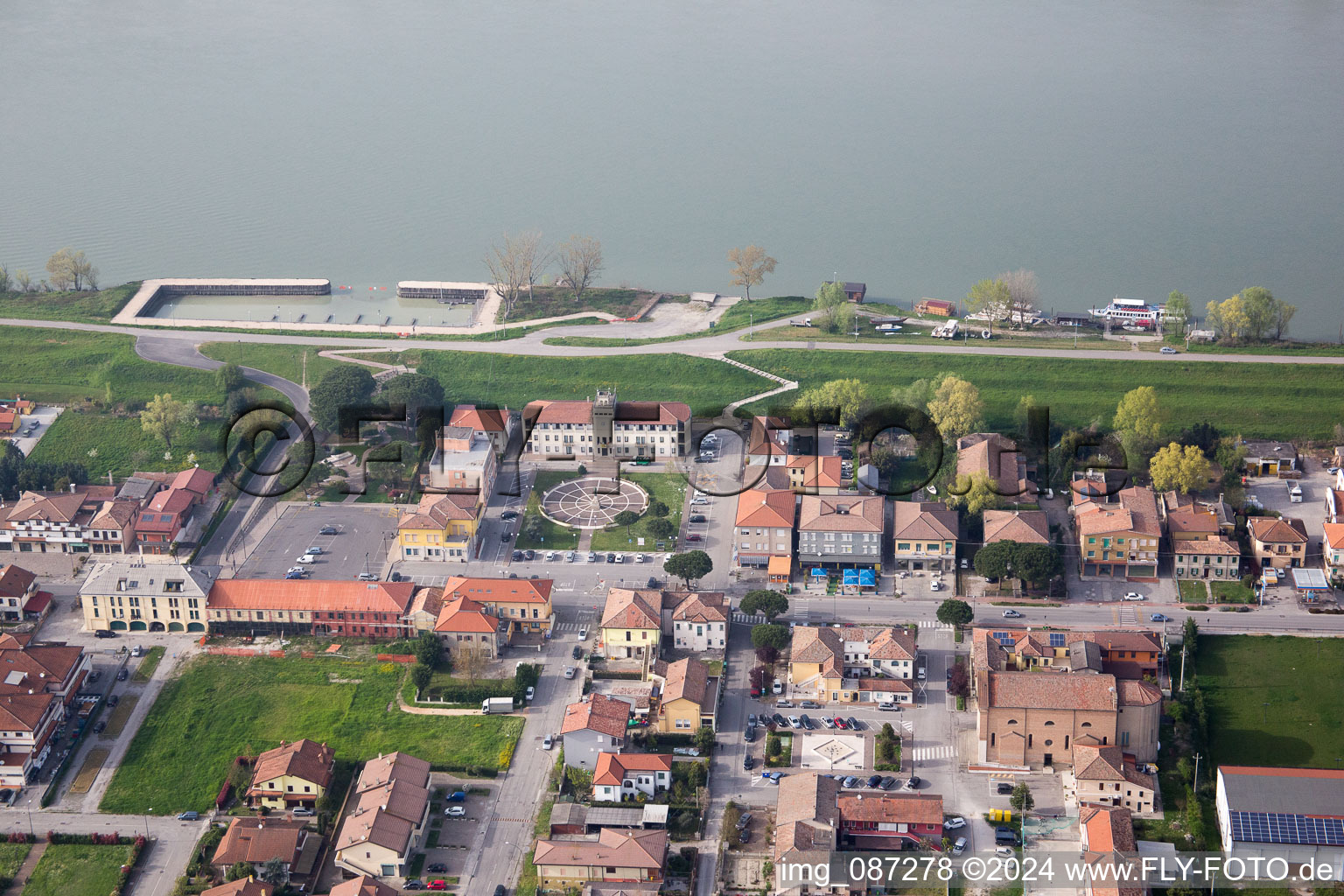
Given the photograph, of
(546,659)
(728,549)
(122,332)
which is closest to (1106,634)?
(728,549)

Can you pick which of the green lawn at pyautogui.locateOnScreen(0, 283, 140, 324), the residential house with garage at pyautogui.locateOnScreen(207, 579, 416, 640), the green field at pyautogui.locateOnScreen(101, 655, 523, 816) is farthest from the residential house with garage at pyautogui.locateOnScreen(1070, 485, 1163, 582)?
the green lawn at pyautogui.locateOnScreen(0, 283, 140, 324)

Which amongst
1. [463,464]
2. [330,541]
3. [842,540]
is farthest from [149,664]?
[842,540]

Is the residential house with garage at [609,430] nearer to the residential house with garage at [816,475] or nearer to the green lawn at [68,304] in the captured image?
the residential house with garage at [816,475]

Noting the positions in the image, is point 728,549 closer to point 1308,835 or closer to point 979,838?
point 979,838

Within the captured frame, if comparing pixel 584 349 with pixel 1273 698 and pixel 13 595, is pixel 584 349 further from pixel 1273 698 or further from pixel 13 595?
pixel 1273 698

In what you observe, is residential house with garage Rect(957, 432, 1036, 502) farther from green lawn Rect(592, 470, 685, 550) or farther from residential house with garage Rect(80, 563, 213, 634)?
residential house with garage Rect(80, 563, 213, 634)

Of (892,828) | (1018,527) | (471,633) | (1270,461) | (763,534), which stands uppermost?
(1270,461)

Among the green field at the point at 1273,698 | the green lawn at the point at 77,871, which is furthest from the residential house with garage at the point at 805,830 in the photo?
the green lawn at the point at 77,871
